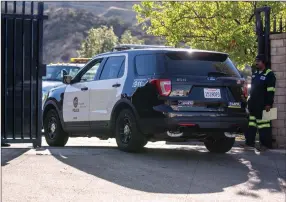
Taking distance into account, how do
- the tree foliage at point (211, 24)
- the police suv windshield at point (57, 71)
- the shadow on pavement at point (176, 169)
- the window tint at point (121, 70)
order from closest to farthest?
1. the shadow on pavement at point (176, 169)
2. the window tint at point (121, 70)
3. the police suv windshield at point (57, 71)
4. the tree foliage at point (211, 24)

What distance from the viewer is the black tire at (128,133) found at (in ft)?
28.3

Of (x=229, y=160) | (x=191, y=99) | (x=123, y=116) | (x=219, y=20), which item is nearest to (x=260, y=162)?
(x=229, y=160)

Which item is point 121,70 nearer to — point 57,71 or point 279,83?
point 279,83

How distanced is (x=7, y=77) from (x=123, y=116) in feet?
6.51

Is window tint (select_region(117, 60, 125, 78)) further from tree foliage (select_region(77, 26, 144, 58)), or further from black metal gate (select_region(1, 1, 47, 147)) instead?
tree foliage (select_region(77, 26, 144, 58))

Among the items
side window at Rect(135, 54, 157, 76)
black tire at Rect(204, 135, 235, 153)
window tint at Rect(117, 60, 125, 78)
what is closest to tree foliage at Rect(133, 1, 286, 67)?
black tire at Rect(204, 135, 235, 153)

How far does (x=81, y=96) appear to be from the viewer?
10.1 m

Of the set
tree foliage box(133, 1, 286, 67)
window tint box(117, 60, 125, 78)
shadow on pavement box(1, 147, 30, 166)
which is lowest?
shadow on pavement box(1, 147, 30, 166)

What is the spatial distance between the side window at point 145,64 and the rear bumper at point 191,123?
0.75 m

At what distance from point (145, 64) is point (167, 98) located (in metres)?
0.77

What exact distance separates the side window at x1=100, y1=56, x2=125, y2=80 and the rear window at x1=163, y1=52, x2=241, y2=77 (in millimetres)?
1105

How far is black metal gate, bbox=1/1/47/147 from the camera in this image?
29.5 ft

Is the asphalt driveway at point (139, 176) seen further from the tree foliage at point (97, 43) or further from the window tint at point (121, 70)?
the tree foliage at point (97, 43)

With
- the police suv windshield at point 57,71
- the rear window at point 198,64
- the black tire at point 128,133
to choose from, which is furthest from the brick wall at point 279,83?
the police suv windshield at point 57,71
